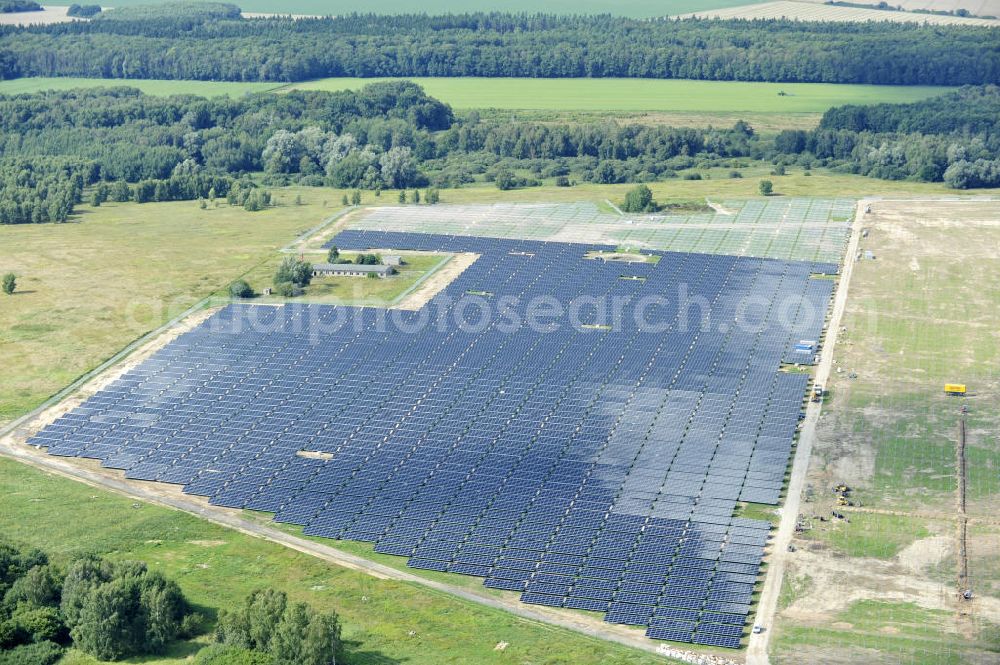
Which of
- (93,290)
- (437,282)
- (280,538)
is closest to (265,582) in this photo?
(280,538)

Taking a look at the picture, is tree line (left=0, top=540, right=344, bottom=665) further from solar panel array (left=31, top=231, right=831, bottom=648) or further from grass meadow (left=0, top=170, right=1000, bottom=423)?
grass meadow (left=0, top=170, right=1000, bottom=423)

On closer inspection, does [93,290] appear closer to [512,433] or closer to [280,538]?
[512,433]

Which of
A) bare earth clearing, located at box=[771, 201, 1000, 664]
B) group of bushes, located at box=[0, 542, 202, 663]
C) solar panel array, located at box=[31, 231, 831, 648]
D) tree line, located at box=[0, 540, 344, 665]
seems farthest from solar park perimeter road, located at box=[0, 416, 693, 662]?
group of bushes, located at box=[0, 542, 202, 663]

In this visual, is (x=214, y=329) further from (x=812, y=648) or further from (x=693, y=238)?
(x=812, y=648)

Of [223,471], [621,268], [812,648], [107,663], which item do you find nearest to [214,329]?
[223,471]

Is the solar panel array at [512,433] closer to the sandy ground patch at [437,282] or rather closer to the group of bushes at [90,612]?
the sandy ground patch at [437,282]

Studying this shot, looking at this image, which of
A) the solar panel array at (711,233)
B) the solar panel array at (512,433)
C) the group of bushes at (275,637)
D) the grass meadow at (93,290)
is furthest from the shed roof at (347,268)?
the group of bushes at (275,637)
